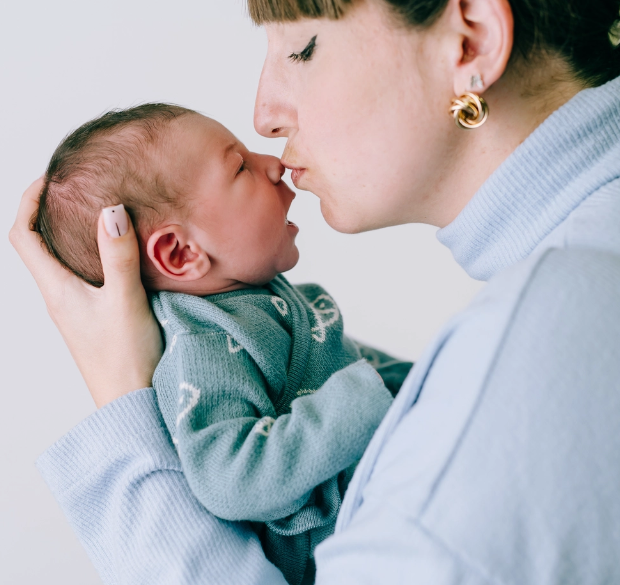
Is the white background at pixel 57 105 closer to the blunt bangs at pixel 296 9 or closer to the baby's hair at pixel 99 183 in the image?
the baby's hair at pixel 99 183

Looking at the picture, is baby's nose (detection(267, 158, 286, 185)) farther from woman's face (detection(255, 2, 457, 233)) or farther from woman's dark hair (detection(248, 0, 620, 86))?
woman's dark hair (detection(248, 0, 620, 86))

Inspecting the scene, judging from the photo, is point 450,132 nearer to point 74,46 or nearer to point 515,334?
point 515,334

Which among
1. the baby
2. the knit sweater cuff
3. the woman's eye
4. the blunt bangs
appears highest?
the blunt bangs

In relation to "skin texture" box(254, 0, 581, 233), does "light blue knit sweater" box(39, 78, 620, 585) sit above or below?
below

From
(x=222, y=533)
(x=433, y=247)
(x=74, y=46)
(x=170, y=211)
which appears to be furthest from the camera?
(x=433, y=247)

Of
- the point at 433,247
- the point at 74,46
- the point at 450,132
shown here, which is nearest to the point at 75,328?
the point at 450,132

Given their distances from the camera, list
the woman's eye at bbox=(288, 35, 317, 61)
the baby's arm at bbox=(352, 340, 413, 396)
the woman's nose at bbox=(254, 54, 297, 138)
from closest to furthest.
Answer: the woman's eye at bbox=(288, 35, 317, 61), the woman's nose at bbox=(254, 54, 297, 138), the baby's arm at bbox=(352, 340, 413, 396)

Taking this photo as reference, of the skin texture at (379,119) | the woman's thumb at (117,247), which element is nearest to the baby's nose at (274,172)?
the skin texture at (379,119)

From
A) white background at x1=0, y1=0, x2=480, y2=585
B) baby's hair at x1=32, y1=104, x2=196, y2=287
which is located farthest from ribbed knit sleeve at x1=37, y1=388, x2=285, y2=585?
white background at x1=0, y1=0, x2=480, y2=585

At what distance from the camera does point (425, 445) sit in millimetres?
704

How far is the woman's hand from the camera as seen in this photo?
3.96ft

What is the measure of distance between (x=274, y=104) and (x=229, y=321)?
415 millimetres

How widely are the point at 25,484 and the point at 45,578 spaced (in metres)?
0.34

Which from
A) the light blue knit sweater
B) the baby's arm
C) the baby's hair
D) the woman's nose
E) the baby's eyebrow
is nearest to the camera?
the light blue knit sweater
